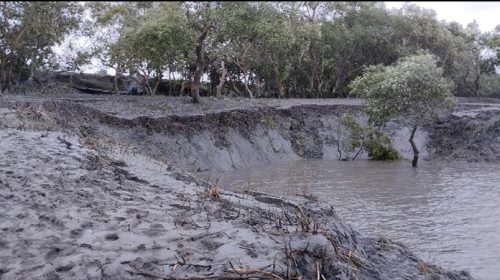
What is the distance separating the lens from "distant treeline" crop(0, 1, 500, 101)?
2164 centimetres

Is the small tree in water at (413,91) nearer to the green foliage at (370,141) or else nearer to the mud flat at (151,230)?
the green foliage at (370,141)

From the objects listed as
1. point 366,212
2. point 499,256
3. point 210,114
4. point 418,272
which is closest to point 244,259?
point 418,272

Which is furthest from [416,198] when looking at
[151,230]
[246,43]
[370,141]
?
[246,43]

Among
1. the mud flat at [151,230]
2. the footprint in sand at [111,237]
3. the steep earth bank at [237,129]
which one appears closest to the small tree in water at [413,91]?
the steep earth bank at [237,129]

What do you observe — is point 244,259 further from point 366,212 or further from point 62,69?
point 62,69

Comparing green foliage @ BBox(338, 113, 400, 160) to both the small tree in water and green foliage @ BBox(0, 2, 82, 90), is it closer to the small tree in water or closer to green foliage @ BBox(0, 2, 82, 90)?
the small tree in water

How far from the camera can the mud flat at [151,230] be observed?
5.25 meters

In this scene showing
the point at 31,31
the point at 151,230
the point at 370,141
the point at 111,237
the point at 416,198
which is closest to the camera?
the point at 111,237

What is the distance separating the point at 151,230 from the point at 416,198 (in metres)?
9.71

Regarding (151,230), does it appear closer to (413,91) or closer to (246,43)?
(413,91)

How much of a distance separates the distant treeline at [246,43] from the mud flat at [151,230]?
9.93 m

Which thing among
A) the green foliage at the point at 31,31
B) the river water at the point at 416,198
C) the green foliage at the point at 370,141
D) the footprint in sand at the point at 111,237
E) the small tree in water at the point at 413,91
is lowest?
the river water at the point at 416,198

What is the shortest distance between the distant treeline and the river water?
624 centimetres

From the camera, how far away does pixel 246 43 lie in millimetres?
26984
